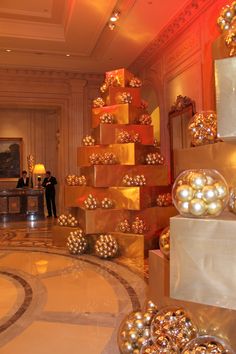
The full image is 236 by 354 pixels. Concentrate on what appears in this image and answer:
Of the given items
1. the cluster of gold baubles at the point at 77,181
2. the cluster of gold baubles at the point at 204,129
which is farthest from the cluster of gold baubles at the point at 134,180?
the cluster of gold baubles at the point at 204,129

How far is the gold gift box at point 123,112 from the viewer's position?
5207mm

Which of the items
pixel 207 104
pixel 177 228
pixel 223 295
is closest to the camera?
pixel 223 295

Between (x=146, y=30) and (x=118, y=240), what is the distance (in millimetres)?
4680

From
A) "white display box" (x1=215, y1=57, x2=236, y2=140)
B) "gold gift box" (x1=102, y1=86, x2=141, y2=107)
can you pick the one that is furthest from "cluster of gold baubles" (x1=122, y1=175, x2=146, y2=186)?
"white display box" (x1=215, y1=57, x2=236, y2=140)

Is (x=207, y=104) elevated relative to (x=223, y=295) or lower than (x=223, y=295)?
elevated

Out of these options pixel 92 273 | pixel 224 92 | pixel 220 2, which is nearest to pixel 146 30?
pixel 220 2

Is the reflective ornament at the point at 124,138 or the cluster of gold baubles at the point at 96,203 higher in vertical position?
the reflective ornament at the point at 124,138

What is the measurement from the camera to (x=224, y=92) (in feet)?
4.64

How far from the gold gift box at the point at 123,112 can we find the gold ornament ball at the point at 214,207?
3.85 m

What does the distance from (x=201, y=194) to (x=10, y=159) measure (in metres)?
11.4

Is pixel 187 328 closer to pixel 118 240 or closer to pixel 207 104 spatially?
pixel 118 240

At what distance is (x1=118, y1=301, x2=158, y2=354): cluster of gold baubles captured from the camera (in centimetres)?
199

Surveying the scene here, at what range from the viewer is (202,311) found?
1.82 metres

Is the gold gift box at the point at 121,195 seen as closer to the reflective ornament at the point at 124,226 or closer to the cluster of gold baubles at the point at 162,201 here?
the cluster of gold baubles at the point at 162,201
